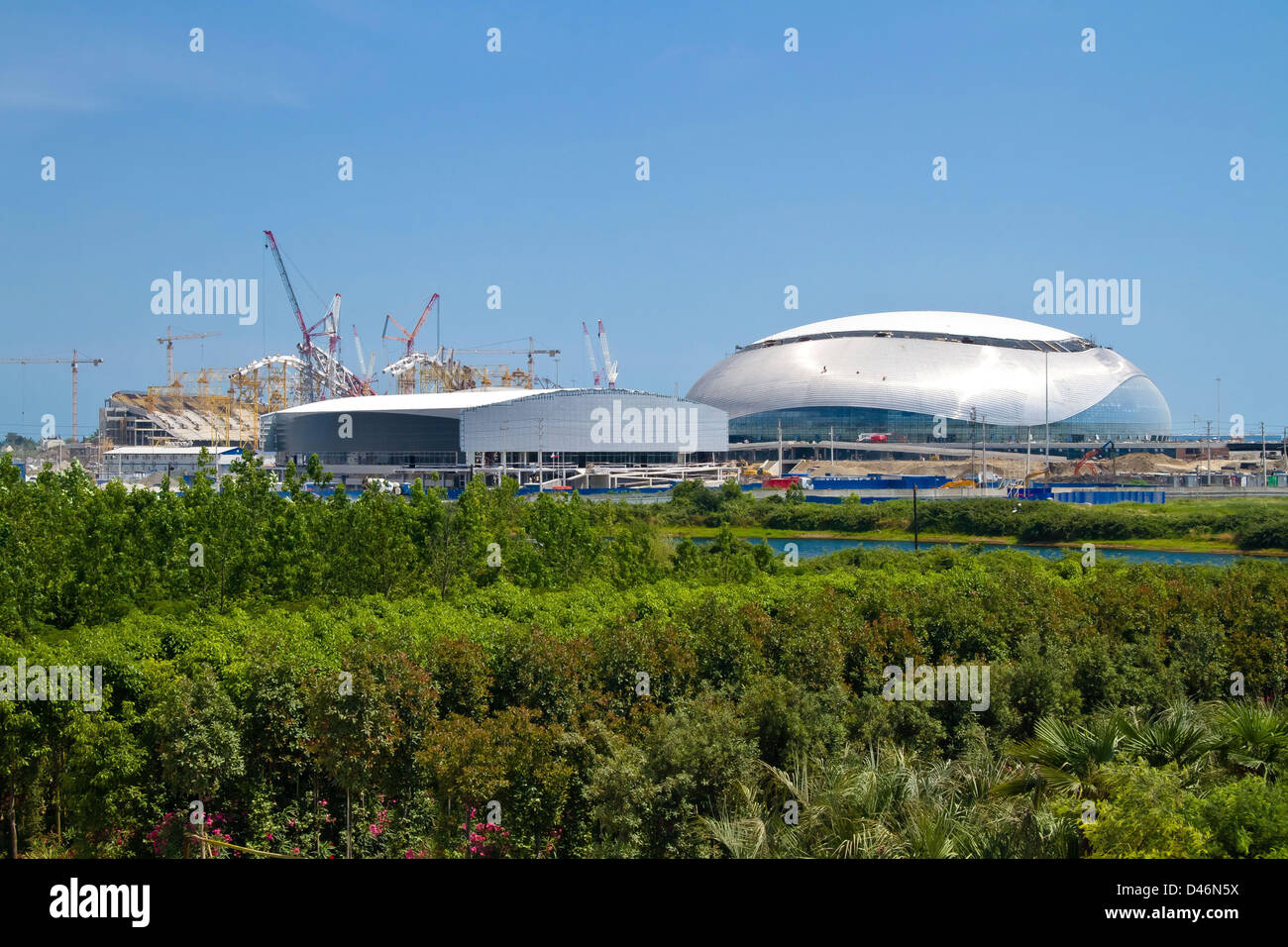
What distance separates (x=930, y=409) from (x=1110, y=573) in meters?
87.6

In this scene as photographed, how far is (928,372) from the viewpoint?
114 metres

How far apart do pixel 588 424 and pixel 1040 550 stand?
41921mm

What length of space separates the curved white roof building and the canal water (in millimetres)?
54724

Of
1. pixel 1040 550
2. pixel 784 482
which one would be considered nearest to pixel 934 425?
pixel 784 482

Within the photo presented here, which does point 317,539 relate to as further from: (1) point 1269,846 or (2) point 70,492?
(1) point 1269,846

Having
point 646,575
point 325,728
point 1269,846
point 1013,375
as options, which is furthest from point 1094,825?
point 1013,375

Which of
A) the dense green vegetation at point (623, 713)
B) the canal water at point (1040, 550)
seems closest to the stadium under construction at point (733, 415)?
the canal water at point (1040, 550)

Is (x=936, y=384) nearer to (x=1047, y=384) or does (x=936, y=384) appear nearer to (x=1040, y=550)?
(x=1047, y=384)

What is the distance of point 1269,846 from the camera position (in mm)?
7668

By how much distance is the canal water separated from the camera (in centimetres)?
4807

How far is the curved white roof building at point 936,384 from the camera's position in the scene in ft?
366

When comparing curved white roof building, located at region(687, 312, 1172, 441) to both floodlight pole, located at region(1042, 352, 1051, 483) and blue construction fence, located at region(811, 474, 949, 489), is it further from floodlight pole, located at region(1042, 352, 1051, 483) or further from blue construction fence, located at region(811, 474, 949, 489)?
blue construction fence, located at region(811, 474, 949, 489)

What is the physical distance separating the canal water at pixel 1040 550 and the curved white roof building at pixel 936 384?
5472 centimetres

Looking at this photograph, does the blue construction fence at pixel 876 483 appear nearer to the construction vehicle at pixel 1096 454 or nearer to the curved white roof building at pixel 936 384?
the construction vehicle at pixel 1096 454
